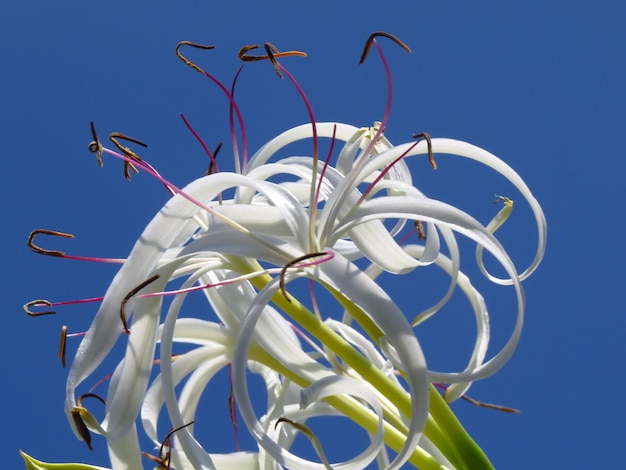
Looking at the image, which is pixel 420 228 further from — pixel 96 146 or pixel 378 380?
pixel 96 146

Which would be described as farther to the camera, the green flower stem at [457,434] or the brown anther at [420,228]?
the brown anther at [420,228]

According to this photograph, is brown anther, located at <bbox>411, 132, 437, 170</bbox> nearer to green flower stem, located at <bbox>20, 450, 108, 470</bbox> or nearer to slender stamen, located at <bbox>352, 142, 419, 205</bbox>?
slender stamen, located at <bbox>352, 142, 419, 205</bbox>

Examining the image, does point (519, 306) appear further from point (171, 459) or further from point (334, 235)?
point (171, 459)

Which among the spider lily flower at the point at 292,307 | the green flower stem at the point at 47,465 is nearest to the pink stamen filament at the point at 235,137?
the spider lily flower at the point at 292,307

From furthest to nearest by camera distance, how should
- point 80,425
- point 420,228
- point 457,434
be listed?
point 420,228, point 457,434, point 80,425

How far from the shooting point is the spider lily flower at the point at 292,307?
718 mm

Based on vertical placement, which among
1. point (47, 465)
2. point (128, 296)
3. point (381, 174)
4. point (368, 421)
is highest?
point (381, 174)

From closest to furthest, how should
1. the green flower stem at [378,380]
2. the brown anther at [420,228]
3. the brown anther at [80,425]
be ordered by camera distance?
1. the brown anther at [80,425]
2. the green flower stem at [378,380]
3. the brown anther at [420,228]

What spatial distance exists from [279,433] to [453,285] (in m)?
0.23

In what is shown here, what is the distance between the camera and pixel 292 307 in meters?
0.81

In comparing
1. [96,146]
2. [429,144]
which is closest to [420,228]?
[429,144]

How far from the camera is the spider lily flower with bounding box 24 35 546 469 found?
28.3 inches

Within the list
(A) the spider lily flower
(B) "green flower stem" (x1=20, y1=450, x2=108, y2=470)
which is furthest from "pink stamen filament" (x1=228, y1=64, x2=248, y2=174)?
(B) "green flower stem" (x1=20, y1=450, x2=108, y2=470)

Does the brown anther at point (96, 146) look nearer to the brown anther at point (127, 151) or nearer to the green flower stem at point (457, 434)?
the brown anther at point (127, 151)
